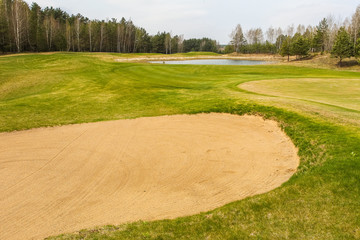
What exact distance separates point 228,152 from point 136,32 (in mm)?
120264

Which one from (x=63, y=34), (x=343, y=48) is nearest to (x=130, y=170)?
(x=343, y=48)

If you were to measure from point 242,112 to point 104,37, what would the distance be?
344ft

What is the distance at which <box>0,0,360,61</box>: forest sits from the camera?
71250 millimetres

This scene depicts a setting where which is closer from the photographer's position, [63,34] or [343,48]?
[343,48]

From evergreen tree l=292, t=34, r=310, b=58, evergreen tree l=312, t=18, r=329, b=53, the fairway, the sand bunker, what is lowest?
the sand bunker

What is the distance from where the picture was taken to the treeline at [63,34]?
72.7 metres

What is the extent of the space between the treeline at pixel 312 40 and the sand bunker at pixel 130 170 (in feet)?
212

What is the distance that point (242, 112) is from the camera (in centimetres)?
1580

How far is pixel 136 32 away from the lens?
120062mm

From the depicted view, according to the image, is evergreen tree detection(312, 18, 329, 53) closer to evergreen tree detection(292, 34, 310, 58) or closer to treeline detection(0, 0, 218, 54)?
evergreen tree detection(292, 34, 310, 58)

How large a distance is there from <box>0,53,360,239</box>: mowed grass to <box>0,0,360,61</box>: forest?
49870 mm

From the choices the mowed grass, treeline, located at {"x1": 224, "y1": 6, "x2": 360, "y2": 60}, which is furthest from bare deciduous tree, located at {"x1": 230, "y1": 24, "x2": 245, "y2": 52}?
the mowed grass

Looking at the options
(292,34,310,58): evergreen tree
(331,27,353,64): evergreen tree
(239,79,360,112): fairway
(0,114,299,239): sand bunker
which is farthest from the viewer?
(292,34,310,58): evergreen tree

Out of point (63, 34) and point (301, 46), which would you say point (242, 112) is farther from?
point (63, 34)
